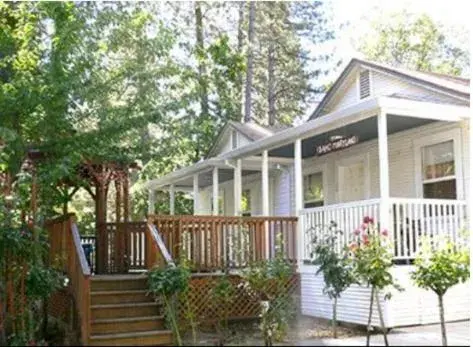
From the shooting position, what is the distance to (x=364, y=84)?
11.8 meters

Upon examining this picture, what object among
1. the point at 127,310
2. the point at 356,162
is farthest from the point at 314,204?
the point at 127,310

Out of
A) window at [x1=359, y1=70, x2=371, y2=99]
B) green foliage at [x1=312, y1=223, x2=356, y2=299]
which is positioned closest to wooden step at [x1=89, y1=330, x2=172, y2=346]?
green foliage at [x1=312, y1=223, x2=356, y2=299]

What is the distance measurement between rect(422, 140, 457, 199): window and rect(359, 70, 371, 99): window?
3071mm

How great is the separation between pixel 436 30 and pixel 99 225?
1715 cm

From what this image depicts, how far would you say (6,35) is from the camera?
8641 mm

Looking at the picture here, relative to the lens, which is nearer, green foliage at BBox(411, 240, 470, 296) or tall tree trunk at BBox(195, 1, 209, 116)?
green foliage at BBox(411, 240, 470, 296)

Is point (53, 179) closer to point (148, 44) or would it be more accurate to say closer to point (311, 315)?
point (311, 315)

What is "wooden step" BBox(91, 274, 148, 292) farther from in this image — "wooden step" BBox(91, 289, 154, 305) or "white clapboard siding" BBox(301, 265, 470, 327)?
"white clapboard siding" BBox(301, 265, 470, 327)

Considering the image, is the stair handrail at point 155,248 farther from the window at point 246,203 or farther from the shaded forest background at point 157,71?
the window at point 246,203

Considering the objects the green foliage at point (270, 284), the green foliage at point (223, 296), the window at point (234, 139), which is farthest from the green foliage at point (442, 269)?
the window at point (234, 139)

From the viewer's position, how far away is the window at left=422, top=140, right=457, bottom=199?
27.5ft

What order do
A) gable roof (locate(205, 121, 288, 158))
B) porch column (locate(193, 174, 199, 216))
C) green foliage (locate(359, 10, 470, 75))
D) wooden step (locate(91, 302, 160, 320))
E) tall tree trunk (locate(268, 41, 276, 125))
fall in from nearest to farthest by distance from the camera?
wooden step (locate(91, 302, 160, 320))
gable roof (locate(205, 121, 288, 158))
porch column (locate(193, 174, 199, 216))
tall tree trunk (locate(268, 41, 276, 125))
green foliage (locate(359, 10, 470, 75))

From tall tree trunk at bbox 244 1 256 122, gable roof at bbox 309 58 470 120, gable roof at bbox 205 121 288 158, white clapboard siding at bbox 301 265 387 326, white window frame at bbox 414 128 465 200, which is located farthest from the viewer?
tall tree trunk at bbox 244 1 256 122

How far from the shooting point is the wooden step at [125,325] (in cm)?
412
